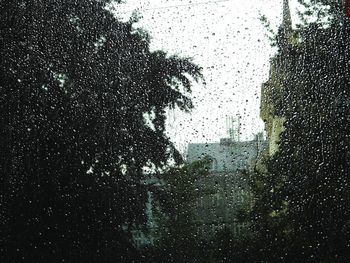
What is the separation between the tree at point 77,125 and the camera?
1.58 m

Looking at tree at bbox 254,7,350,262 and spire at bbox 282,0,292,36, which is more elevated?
spire at bbox 282,0,292,36

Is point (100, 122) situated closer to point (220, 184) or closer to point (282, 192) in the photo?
point (220, 184)

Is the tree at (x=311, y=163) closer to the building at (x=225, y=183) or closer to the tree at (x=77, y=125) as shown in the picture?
the building at (x=225, y=183)

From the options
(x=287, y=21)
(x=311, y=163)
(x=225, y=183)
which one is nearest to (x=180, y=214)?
(x=225, y=183)

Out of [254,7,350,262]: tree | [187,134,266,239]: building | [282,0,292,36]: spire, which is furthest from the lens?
[282,0,292,36]: spire

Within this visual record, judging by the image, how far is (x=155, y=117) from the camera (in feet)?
5.61

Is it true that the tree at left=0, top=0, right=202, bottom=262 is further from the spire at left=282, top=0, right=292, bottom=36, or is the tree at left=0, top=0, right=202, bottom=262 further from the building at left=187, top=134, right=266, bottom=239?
the spire at left=282, top=0, right=292, bottom=36

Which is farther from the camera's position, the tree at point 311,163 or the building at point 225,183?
the building at point 225,183

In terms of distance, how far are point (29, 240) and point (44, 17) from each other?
3.42 feet

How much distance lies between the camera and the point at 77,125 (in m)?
1.68

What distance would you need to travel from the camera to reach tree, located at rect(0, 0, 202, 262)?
5.18ft

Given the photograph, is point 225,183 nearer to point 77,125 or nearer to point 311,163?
point 311,163

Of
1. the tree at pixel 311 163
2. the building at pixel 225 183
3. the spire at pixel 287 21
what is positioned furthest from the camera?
the spire at pixel 287 21

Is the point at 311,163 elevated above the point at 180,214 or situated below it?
above
